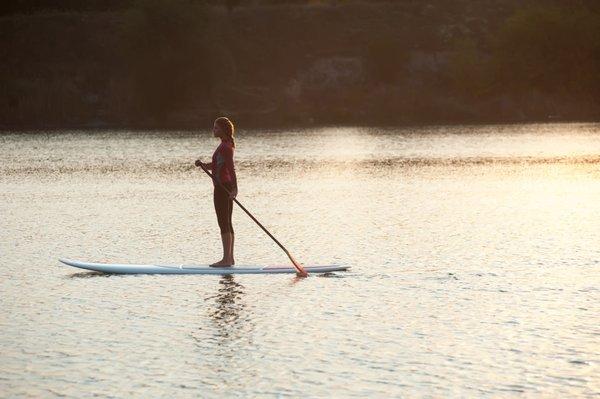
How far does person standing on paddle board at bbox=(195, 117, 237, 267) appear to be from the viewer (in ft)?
68.1

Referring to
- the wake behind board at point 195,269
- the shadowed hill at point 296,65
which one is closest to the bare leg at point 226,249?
the wake behind board at point 195,269

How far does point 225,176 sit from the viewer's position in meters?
21.0

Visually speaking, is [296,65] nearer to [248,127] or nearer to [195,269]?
[248,127]

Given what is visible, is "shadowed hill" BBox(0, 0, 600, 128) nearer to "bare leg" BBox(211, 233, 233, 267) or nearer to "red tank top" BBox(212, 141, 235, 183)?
"bare leg" BBox(211, 233, 233, 267)

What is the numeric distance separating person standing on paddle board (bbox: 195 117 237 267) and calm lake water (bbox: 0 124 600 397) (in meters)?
0.78

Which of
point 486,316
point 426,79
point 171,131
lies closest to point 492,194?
point 486,316

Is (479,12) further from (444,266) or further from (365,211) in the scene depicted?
(444,266)

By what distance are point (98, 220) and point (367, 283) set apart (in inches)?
530

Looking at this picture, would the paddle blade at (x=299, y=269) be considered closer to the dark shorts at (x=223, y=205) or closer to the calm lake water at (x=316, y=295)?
the calm lake water at (x=316, y=295)

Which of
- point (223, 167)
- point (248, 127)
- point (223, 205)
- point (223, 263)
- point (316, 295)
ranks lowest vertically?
point (248, 127)

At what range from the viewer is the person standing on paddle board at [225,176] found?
20.8 m

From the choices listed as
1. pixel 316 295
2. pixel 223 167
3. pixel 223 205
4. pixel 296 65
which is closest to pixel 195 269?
pixel 223 205

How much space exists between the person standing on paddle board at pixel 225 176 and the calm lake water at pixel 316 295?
2.56 ft

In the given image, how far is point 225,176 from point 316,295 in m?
2.87
